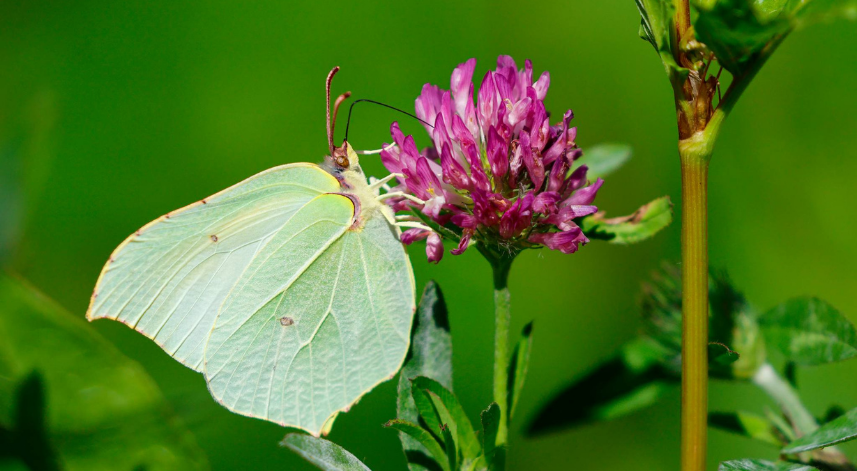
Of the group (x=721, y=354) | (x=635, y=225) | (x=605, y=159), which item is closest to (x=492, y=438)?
(x=721, y=354)

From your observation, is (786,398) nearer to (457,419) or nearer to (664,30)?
(457,419)

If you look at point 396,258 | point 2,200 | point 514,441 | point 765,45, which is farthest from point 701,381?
point 514,441

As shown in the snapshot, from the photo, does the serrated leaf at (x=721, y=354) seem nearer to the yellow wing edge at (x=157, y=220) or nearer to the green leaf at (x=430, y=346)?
the green leaf at (x=430, y=346)

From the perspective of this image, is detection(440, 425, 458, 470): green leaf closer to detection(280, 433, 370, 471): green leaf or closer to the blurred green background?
detection(280, 433, 370, 471): green leaf

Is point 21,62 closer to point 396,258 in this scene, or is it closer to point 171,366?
point 171,366

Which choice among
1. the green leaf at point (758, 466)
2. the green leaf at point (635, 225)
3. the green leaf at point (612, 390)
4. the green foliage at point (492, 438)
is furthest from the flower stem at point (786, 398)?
the green foliage at point (492, 438)

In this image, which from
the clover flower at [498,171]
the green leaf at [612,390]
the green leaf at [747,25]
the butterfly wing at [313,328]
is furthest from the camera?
the butterfly wing at [313,328]

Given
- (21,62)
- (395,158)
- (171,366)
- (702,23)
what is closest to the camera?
(702,23)
